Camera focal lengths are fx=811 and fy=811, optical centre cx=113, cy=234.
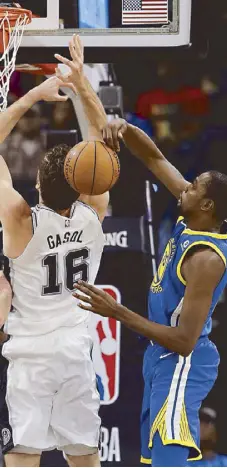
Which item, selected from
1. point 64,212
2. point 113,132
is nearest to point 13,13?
point 113,132

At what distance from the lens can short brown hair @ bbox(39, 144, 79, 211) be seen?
3.58 m

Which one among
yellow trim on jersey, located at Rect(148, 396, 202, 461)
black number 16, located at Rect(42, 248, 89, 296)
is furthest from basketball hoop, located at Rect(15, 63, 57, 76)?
yellow trim on jersey, located at Rect(148, 396, 202, 461)

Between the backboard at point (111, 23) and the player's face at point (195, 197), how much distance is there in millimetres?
1081

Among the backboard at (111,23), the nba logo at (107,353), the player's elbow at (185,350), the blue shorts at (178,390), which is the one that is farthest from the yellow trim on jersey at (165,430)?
the backboard at (111,23)

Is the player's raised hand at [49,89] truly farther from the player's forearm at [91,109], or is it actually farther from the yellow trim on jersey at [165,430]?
the yellow trim on jersey at [165,430]

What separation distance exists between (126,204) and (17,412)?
1.45 metres

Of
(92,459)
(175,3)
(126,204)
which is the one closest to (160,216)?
(126,204)

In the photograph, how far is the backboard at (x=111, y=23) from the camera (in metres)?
4.16

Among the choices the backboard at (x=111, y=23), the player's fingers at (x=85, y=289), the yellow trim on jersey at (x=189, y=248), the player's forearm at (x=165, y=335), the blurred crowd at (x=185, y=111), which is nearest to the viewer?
the player's fingers at (x=85, y=289)

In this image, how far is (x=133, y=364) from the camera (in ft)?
14.9

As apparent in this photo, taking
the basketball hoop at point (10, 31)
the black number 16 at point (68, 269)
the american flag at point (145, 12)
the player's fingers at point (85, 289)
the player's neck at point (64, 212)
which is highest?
the american flag at point (145, 12)

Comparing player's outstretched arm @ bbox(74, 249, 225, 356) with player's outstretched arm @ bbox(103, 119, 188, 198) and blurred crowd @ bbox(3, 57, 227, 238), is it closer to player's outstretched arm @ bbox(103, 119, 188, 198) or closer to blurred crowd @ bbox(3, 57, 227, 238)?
player's outstretched arm @ bbox(103, 119, 188, 198)

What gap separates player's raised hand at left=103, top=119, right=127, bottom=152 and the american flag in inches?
36.5

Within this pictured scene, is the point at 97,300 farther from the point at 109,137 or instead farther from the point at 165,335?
the point at 109,137
